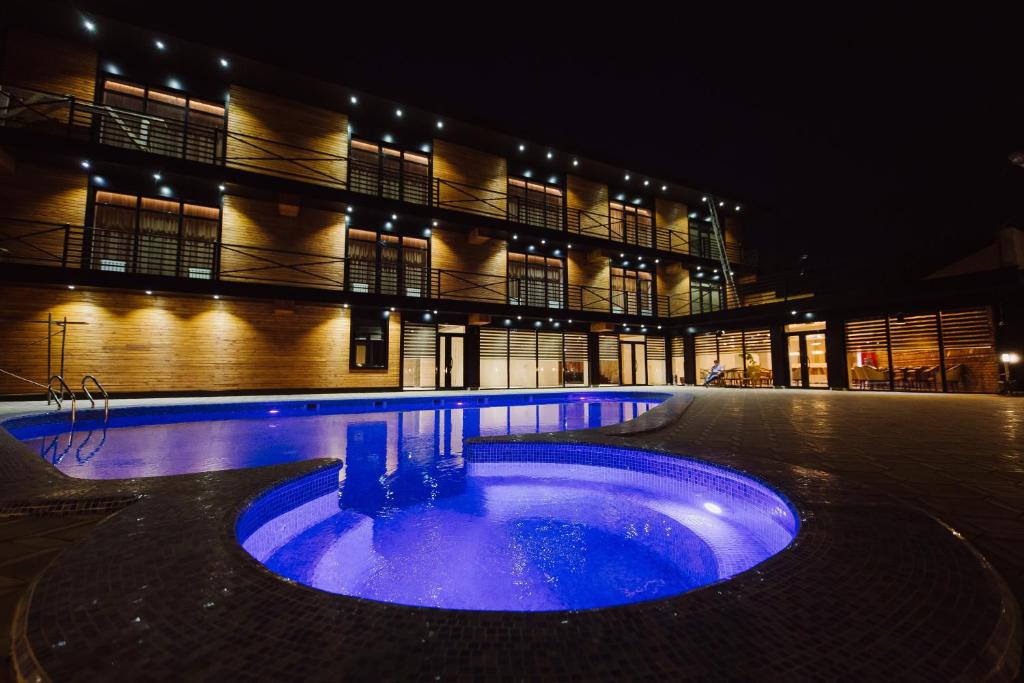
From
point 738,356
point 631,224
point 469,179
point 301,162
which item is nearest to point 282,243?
point 301,162

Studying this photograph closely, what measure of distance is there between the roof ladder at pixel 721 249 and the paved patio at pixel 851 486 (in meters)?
11.7

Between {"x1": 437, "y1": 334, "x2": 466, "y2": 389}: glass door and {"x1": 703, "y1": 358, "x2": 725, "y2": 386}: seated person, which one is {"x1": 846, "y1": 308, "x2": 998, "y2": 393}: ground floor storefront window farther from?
{"x1": 437, "y1": 334, "x2": 466, "y2": 389}: glass door

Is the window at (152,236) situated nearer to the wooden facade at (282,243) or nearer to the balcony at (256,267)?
the balcony at (256,267)

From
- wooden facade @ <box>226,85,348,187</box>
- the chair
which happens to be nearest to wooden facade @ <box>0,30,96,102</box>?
wooden facade @ <box>226,85,348,187</box>

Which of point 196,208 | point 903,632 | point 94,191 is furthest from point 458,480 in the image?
point 94,191

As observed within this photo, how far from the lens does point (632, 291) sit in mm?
16000

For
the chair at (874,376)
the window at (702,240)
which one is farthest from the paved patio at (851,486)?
the window at (702,240)

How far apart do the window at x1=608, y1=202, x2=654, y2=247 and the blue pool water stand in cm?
1252

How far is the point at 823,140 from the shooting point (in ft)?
64.4

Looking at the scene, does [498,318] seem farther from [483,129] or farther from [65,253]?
[65,253]

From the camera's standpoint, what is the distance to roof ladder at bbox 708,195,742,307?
1670 centimetres

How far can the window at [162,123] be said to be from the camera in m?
9.15

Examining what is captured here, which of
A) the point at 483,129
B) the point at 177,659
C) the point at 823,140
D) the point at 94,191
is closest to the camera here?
the point at 177,659

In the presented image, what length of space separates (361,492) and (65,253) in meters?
9.46
